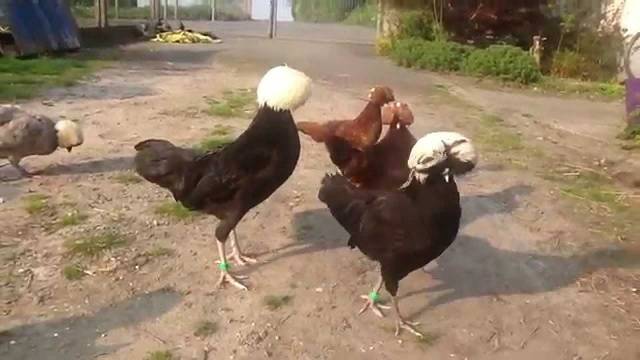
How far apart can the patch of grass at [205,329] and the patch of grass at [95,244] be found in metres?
1.17

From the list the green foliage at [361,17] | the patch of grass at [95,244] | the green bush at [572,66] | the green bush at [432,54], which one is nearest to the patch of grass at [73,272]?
the patch of grass at [95,244]

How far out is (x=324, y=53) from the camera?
63.3 feet

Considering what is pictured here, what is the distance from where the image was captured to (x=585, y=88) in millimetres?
15008

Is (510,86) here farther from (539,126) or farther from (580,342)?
(580,342)

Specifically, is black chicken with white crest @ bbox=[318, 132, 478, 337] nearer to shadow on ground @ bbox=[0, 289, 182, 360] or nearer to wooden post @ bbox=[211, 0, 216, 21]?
shadow on ground @ bbox=[0, 289, 182, 360]

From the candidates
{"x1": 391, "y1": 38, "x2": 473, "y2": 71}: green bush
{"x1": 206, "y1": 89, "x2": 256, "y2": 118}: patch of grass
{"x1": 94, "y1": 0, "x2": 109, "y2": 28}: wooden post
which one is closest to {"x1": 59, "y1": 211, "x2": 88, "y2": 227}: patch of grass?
{"x1": 206, "y1": 89, "x2": 256, "y2": 118}: patch of grass

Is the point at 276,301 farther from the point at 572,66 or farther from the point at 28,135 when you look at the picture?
the point at 572,66

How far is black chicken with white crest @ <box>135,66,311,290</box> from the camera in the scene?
4.78 m

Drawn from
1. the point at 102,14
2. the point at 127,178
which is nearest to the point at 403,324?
the point at 127,178

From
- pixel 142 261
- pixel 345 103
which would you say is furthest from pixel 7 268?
pixel 345 103

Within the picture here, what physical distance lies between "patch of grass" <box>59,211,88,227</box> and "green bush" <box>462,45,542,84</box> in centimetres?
1102

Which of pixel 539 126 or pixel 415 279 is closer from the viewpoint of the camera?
pixel 415 279

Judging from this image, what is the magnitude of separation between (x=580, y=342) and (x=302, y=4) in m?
34.4

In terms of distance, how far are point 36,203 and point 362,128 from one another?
260 cm
